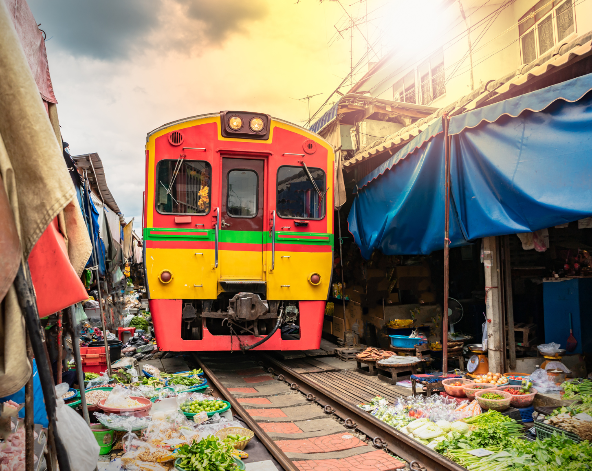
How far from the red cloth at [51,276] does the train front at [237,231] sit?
4.25 metres

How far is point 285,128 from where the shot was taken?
6898 millimetres

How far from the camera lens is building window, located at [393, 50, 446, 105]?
45.9 ft

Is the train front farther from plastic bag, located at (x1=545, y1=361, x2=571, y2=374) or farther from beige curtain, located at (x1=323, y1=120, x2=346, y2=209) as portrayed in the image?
plastic bag, located at (x1=545, y1=361, x2=571, y2=374)

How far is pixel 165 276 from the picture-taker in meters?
6.19

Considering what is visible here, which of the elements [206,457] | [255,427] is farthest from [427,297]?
[206,457]

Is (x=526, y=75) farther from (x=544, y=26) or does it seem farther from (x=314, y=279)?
(x=544, y=26)

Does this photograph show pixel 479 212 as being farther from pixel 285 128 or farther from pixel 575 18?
pixel 575 18

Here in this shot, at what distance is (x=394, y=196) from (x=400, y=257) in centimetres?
238

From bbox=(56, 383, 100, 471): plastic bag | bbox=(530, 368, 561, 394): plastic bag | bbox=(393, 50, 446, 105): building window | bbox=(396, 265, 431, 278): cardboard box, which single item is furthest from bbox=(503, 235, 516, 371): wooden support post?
bbox=(393, 50, 446, 105): building window

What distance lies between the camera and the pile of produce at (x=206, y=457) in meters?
3.12

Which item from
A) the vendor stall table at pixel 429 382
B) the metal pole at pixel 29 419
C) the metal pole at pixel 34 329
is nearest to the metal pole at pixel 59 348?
the metal pole at pixel 29 419

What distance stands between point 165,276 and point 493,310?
4.43m

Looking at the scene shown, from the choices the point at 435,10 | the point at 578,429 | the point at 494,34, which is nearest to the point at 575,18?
the point at 494,34

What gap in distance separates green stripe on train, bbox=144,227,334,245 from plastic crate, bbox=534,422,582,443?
12.6ft
